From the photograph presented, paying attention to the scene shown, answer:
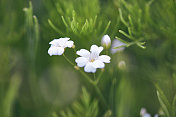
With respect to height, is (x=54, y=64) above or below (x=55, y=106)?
above

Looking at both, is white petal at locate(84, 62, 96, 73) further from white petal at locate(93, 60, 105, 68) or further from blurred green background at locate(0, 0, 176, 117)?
blurred green background at locate(0, 0, 176, 117)

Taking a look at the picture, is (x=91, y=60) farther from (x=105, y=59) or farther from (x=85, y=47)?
(x=85, y=47)

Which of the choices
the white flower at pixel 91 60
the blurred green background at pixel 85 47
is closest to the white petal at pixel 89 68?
the white flower at pixel 91 60

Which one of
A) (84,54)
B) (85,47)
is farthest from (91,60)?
(85,47)

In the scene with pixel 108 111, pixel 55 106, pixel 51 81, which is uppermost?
pixel 51 81

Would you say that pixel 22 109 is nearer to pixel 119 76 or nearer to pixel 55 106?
pixel 55 106

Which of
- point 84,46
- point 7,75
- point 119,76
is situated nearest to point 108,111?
point 119,76

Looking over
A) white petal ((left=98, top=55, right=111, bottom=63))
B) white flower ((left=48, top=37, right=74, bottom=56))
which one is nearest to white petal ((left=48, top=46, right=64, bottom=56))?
white flower ((left=48, top=37, right=74, bottom=56))

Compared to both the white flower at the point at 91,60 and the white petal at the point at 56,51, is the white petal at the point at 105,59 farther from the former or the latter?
the white petal at the point at 56,51
